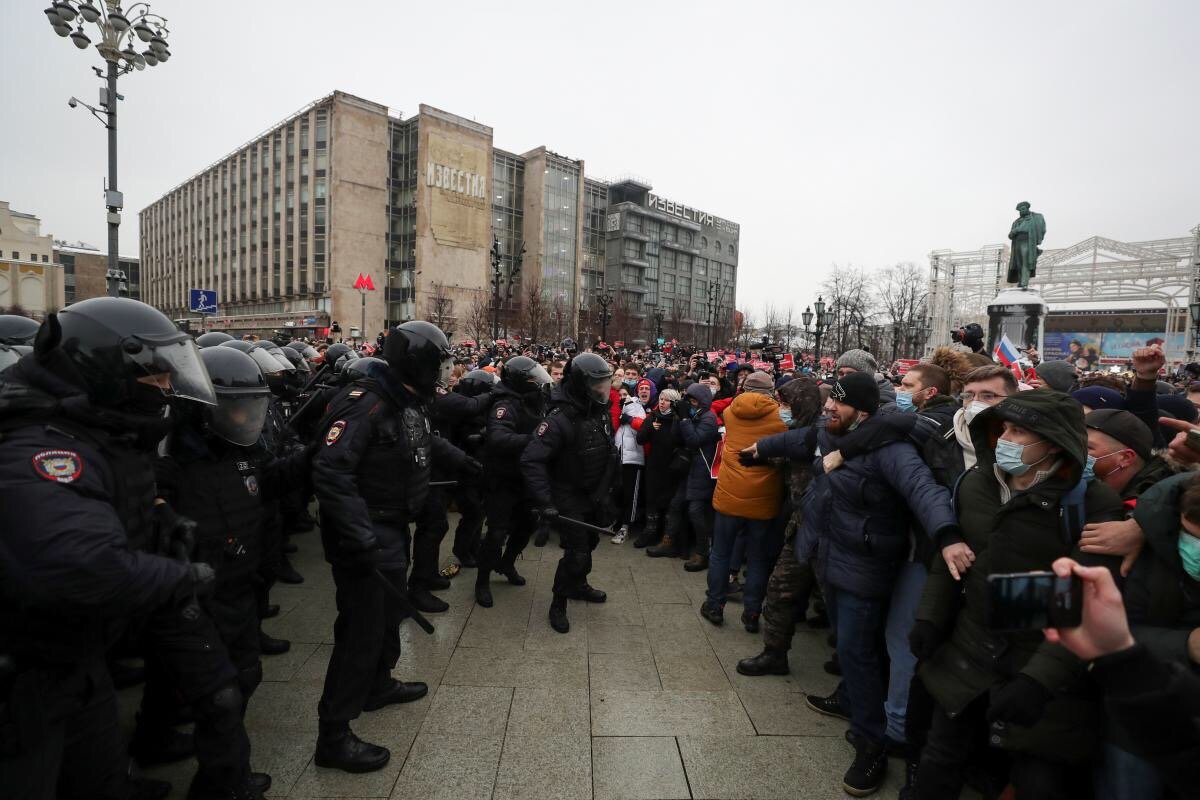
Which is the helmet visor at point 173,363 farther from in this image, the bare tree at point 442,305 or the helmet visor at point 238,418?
the bare tree at point 442,305

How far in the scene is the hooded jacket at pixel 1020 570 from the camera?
2.16m

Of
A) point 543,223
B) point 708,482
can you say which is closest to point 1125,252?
point 543,223

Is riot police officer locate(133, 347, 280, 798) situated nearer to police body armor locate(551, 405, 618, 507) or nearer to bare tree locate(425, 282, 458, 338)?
police body armor locate(551, 405, 618, 507)

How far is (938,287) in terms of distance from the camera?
4803 cm

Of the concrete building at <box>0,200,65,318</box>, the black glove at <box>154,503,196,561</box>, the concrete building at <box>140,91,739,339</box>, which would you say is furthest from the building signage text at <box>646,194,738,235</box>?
the black glove at <box>154,503,196,561</box>

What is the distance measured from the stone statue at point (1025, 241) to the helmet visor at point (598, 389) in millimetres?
12726

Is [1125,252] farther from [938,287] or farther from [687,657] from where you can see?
[687,657]

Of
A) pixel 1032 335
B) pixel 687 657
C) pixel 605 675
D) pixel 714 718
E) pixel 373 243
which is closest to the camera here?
pixel 714 718

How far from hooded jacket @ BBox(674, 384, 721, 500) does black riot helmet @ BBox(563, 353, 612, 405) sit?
1.52 meters

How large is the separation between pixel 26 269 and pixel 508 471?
61953 millimetres

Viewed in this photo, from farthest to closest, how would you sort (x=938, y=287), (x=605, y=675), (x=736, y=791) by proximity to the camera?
(x=938, y=287), (x=605, y=675), (x=736, y=791)

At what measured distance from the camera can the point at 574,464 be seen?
4938 mm

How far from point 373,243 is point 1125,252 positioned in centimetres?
6665

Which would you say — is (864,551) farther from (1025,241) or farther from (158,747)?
(1025,241)
